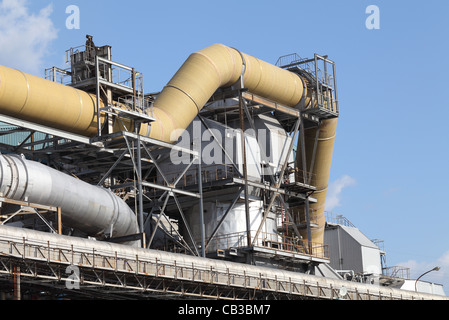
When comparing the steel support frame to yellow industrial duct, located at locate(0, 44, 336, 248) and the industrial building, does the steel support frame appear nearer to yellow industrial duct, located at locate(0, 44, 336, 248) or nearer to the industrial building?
the industrial building

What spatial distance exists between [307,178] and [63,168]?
1971 centimetres

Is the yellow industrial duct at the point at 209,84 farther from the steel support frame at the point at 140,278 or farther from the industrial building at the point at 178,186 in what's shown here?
the steel support frame at the point at 140,278

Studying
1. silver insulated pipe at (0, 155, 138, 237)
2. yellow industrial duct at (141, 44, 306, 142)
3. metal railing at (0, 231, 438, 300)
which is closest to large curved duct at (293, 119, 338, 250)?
yellow industrial duct at (141, 44, 306, 142)

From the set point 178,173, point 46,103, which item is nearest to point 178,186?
point 178,173

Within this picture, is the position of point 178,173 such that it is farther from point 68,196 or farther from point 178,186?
point 68,196

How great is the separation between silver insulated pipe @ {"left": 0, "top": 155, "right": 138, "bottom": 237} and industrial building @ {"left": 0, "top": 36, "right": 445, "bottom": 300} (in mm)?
72

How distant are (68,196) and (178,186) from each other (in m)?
16.6

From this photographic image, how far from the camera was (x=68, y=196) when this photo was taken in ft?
137

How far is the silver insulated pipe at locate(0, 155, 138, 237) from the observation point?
39219 millimetres

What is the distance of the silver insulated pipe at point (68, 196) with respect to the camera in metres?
39.2

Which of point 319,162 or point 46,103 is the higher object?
point 319,162

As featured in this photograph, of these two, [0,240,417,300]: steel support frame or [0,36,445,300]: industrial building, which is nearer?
[0,240,417,300]: steel support frame

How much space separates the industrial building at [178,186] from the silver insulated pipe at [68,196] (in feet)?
0.24
